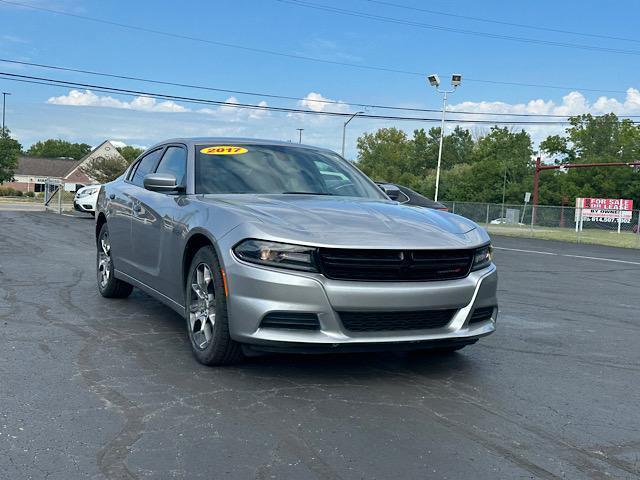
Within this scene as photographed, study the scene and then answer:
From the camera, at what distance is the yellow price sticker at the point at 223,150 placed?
5.44m

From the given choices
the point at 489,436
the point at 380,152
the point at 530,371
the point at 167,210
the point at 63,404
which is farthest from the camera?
the point at 380,152

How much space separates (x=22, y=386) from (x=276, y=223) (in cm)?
177

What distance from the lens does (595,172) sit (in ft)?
255

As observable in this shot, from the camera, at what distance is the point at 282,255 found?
12.8 feet

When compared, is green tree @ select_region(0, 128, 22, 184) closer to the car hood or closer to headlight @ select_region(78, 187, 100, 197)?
headlight @ select_region(78, 187, 100, 197)

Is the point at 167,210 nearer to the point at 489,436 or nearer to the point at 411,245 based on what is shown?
the point at 411,245

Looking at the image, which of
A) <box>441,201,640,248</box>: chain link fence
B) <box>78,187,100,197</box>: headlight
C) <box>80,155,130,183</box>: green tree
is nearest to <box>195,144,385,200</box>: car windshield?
<box>78,187,100,197</box>: headlight

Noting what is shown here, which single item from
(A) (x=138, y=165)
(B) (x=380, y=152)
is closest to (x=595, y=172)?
(B) (x=380, y=152)

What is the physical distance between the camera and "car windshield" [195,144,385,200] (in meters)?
5.18

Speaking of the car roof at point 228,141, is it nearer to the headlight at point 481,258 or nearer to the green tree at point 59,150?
the headlight at point 481,258

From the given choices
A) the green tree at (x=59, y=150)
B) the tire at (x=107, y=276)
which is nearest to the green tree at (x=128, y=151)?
the green tree at (x=59, y=150)

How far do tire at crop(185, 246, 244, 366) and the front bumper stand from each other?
0.16 metres

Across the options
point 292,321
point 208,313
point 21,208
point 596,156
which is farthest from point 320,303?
point 596,156

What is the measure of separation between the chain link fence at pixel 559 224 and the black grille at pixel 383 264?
24.5 metres
